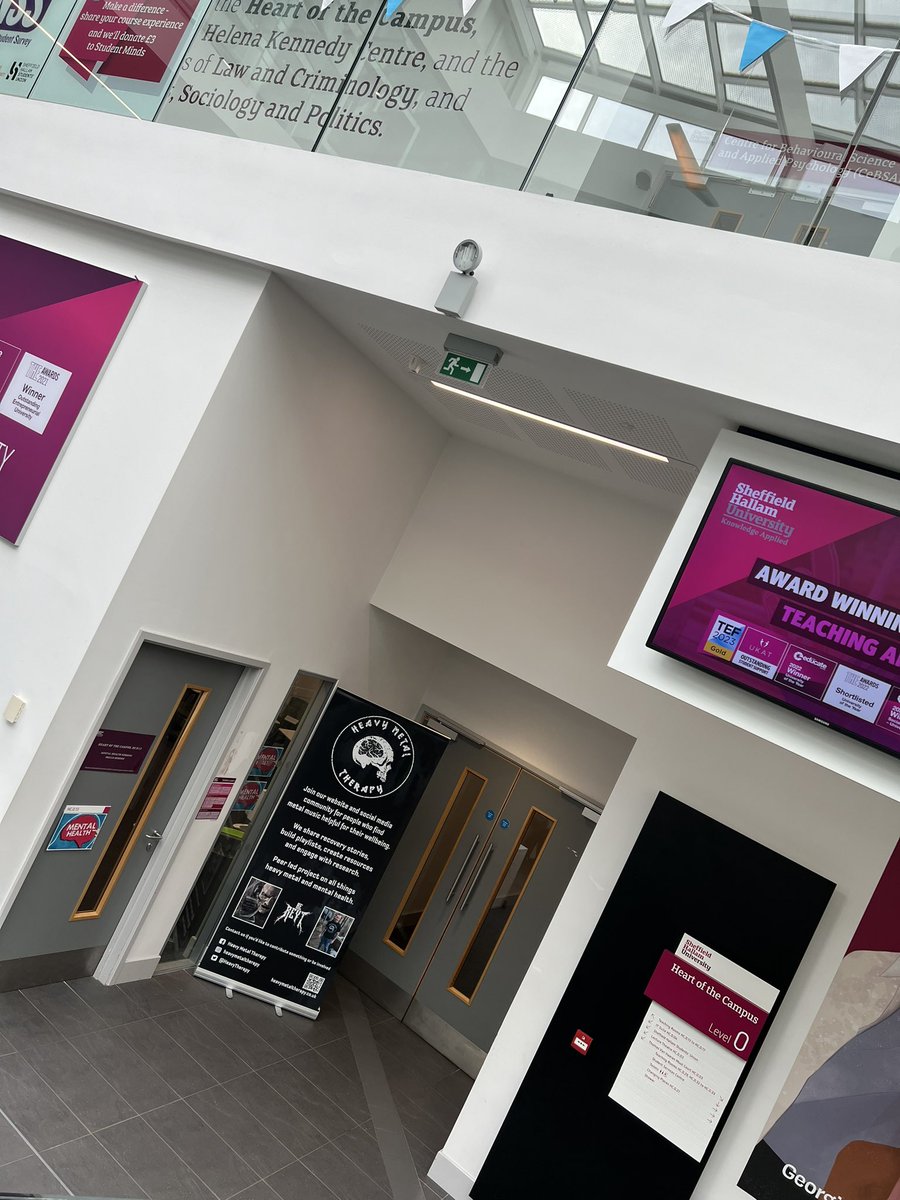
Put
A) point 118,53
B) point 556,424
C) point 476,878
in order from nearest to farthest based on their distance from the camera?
1. point 556,424
2. point 118,53
3. point 476,878

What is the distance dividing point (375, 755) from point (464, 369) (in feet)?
10.2

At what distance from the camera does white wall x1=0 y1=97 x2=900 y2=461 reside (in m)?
3.96

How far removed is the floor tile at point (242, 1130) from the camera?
201 inches

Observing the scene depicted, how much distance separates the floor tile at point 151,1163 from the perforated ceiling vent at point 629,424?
442 centimetres

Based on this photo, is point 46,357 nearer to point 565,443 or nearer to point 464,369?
point 464,369

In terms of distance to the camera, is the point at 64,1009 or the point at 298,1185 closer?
the point at 298,1185

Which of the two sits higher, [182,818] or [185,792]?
[185,792]

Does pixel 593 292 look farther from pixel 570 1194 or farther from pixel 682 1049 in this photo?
pixel 570 1194

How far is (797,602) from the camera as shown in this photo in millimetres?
4070

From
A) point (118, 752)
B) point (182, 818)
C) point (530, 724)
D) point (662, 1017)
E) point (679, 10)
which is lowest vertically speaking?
point (182, 818)

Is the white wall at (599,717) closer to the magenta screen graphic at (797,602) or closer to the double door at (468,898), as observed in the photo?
the magenta screen graphic at (797,602)

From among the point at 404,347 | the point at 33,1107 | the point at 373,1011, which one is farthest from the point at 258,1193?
the point at 404,347

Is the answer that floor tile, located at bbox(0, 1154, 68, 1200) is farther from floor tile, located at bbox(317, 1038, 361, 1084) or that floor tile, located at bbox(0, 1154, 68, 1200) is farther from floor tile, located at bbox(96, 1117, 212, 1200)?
floor tile, located at bbox(317, 1038, 361, 1084)

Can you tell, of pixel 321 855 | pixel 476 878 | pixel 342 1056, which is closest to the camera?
pixel 342 1056
